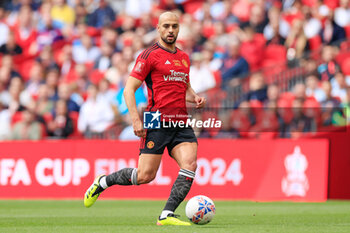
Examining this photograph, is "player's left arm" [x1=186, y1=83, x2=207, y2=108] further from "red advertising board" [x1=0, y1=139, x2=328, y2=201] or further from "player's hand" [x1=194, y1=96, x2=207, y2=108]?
"red advertising board" [x1=0, y1=139, x2=328, y2=201]

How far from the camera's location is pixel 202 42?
62.0 feet

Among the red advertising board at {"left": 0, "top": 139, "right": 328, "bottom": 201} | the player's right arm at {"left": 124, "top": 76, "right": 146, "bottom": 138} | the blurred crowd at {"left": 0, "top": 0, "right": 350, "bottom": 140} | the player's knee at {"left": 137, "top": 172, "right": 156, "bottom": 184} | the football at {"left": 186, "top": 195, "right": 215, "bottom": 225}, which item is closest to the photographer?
the player's right arm at {"left": 124, "top": 76, "right": 146, "bottom": 138}

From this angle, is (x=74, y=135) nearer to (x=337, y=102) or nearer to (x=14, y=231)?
(x=337, y=102)

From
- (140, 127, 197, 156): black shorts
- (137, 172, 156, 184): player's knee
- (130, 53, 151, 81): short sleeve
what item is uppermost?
(130, 53, 151, 81): short sleeve

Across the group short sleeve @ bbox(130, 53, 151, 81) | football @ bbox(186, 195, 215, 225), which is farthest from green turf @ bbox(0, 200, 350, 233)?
short sleeve @ bbox(130, 53, 151, 81)

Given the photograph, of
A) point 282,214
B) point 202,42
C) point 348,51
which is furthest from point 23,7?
point 282,214

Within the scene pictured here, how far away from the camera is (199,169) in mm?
14484

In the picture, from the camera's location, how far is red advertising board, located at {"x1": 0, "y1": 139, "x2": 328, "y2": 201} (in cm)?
1425

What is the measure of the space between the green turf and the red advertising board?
0.64 meters

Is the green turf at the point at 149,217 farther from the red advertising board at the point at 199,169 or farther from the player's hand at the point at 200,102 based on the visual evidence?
the player's hand at the point at 200,102

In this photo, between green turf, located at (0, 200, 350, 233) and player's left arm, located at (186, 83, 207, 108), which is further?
player's left arm, located at (186, 83, 207, 108)

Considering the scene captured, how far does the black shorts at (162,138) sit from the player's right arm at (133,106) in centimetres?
17

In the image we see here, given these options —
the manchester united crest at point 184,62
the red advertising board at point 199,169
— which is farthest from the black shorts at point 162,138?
the red advertising board at point 199,169

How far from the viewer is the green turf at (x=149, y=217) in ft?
27.0
